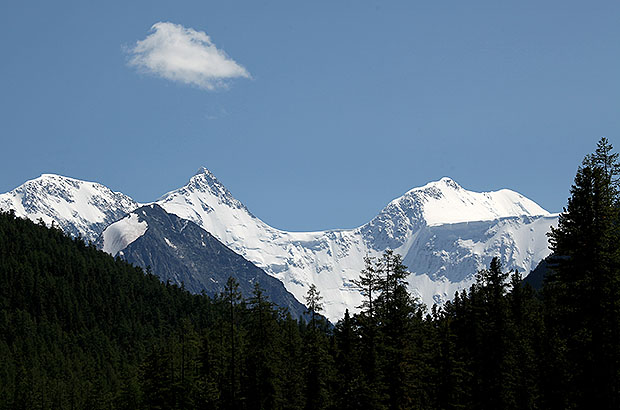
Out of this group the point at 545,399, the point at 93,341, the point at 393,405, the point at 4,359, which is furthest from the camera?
the point at 93,341

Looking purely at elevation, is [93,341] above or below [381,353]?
above

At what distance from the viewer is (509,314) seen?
5412cm

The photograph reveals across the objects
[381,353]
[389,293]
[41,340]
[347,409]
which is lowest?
[347,409]

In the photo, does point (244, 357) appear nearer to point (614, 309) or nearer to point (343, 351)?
point (343, 351)

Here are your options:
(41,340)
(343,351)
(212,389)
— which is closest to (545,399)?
(343,351)

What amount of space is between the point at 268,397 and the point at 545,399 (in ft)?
71.0

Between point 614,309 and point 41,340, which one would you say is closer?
point 614,309

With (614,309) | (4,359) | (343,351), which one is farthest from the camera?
(4,359)

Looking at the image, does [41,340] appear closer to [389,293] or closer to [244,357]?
[244,357]

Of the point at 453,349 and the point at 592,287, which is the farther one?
the point at 453,349

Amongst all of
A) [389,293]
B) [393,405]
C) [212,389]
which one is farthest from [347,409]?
[212,389]

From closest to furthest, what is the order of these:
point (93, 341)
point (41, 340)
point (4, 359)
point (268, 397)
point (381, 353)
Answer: point (381, 353)
point (268, 397)
point (4, 359)
point (41, 340)
point (93, 341)

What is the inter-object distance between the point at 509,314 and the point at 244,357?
23.8 meters

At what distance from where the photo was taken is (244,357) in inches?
2579
